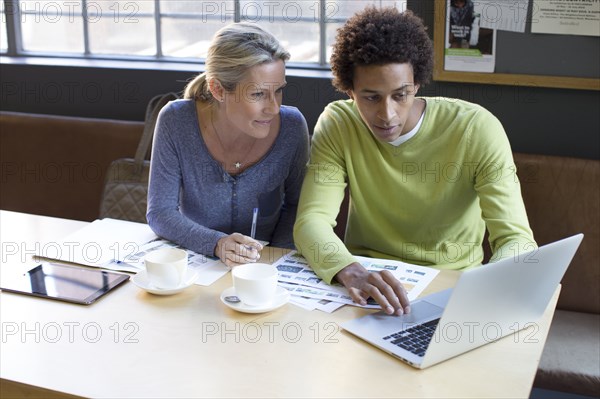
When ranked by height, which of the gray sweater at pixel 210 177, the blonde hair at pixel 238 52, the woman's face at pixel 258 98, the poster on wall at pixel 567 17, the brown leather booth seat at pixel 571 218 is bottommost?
the brown leather booth seat at pixel 571 218

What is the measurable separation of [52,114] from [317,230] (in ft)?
6.07

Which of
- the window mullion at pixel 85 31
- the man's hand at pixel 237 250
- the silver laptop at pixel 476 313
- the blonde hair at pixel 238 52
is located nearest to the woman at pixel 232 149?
the blonde hair at pixel 238 52

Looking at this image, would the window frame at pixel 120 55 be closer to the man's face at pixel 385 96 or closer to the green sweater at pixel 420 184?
the green sweater at pixel 420 184

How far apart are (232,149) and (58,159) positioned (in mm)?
1274

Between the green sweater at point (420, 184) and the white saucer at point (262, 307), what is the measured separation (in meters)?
0.24

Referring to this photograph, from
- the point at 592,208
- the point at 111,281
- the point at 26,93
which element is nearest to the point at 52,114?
the point at 26,93

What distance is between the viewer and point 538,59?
109 inches

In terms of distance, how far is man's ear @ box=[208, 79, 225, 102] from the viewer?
2316mm

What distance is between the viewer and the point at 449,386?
1.50 m

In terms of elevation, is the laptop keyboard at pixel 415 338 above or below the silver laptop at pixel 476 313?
below

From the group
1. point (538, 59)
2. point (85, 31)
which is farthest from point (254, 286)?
point (85, 31)

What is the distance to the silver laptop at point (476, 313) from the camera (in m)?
1.54

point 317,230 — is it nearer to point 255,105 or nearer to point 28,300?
point 255,105

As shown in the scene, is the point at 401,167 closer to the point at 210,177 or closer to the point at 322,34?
the point at 210,177
